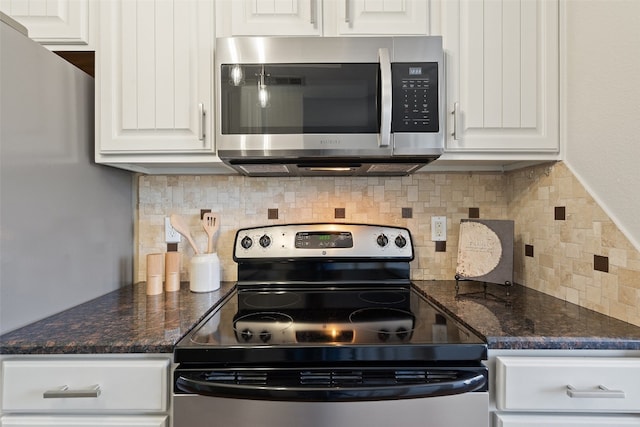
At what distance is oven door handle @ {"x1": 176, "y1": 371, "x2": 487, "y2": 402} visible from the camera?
780 mm

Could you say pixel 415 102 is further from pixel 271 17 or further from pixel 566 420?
pixel 566 420

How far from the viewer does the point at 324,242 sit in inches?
56.7

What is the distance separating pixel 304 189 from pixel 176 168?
56 cm

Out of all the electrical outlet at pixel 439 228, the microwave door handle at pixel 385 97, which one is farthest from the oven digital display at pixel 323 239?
the microwave door handle at pixel 385 97

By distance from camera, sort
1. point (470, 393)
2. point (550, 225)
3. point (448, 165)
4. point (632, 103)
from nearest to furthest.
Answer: point (470, 393)
point (632, 103)
point (550, 225)
point (448, 165)

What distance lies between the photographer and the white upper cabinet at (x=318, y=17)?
3.79 feet

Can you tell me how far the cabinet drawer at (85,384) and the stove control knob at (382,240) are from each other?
3.02ft

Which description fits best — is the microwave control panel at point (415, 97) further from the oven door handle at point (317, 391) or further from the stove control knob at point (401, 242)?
the oven door handle at point (317, 391)

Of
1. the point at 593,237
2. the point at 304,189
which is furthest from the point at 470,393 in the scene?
the point at 304,189

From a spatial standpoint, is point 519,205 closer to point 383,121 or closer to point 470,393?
point 383,121

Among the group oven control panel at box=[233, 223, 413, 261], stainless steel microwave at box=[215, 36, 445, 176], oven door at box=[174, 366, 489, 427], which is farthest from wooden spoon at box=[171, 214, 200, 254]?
oven door at box=[174, 366, 489, 427]

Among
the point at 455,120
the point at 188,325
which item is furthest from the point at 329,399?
the point at 455,120

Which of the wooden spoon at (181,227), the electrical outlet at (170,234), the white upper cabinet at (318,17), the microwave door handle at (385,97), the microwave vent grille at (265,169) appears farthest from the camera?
the electrical outlet at (170,234)

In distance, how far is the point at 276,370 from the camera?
0.81 meters
